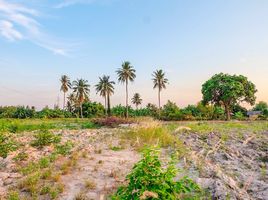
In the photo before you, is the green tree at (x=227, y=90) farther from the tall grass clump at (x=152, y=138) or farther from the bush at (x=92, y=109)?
the tall grass clump at (x=152, y=138)

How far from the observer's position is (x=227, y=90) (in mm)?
56031

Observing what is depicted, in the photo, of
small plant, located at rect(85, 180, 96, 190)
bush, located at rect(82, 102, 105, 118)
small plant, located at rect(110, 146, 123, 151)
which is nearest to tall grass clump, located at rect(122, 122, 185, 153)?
small plant, located at rect(110, 146, 123, 151)

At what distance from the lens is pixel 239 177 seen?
832 cm

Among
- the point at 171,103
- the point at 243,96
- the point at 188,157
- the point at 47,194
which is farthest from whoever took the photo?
the point at 171,103

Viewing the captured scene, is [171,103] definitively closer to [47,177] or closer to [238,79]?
[238,79]

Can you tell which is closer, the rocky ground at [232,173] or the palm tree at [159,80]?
the rocky ground at [232,173]

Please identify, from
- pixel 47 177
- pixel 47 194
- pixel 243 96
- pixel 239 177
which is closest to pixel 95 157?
pixel 47 177

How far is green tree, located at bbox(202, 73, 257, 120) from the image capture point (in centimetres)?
5625

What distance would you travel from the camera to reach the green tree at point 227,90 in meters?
56.2

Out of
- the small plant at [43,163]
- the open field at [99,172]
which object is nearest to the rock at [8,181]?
the open field at [99,172]

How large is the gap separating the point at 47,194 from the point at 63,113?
78317 millimetres

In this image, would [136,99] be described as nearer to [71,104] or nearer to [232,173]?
[71,104]

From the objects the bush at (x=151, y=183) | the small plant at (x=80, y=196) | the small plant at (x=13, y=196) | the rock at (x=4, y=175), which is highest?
the bush at (x=151, y=183)

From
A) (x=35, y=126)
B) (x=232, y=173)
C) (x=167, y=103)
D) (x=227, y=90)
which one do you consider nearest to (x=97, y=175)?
(x=232, y=173)
